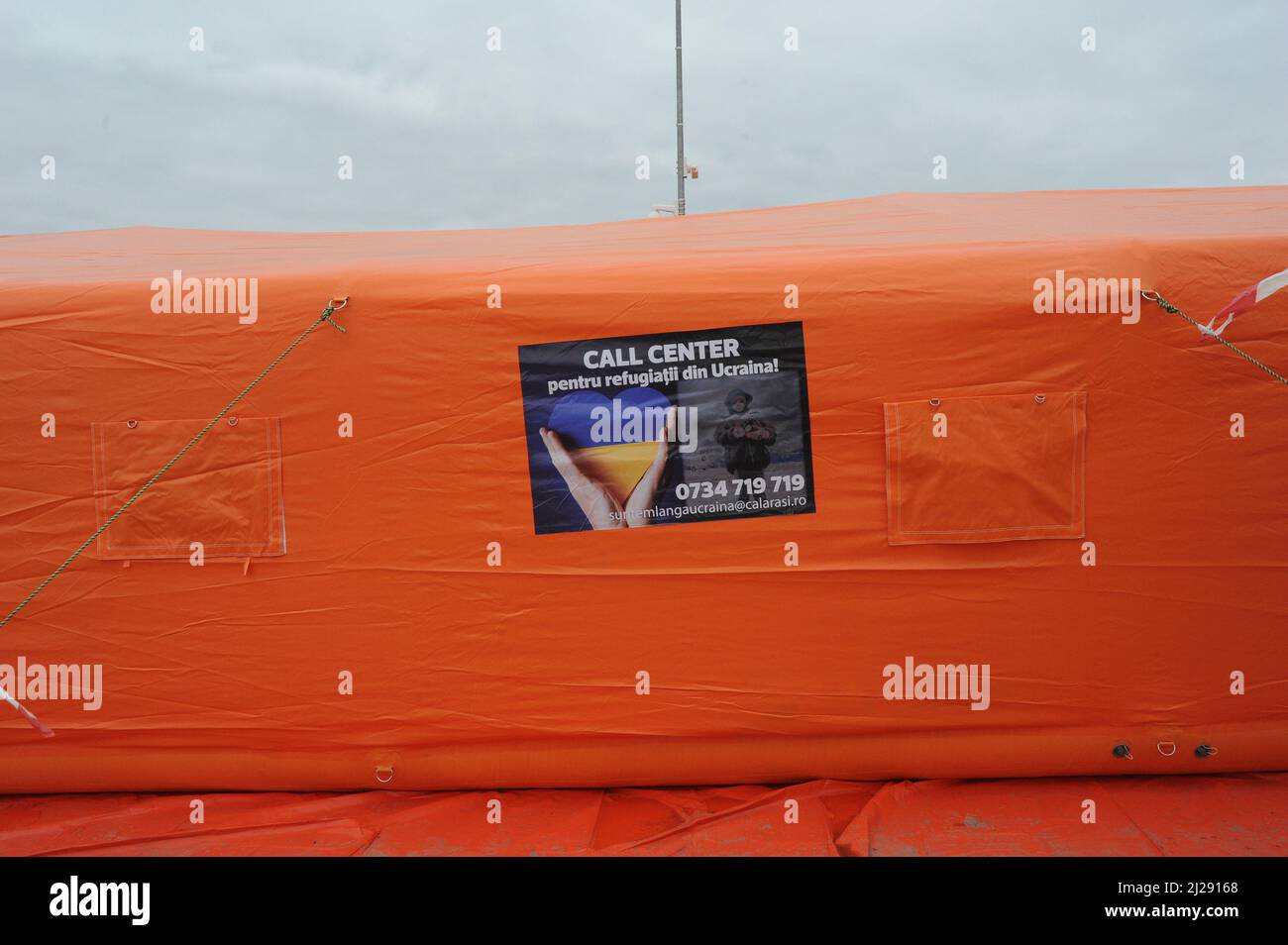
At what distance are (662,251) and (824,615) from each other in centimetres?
166

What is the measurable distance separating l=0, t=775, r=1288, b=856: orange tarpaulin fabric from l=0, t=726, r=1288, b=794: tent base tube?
54 millimetres

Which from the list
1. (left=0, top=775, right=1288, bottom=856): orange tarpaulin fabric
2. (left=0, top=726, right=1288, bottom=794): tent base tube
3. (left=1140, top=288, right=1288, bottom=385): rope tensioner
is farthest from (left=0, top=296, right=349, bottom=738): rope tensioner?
(left=1140, top=288, right=1288, bottom=385): rope tensioner

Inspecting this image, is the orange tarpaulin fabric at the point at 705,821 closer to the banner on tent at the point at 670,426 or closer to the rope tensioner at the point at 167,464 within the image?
the rope tensioner at the point at 167,464

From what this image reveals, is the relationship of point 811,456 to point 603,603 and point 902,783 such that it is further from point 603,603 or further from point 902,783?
point 902,783

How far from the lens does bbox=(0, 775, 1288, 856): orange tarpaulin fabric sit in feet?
8.86

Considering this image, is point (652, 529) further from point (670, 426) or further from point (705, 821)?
point (705, 821)

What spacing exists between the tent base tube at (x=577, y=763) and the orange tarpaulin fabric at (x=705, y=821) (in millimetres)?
54

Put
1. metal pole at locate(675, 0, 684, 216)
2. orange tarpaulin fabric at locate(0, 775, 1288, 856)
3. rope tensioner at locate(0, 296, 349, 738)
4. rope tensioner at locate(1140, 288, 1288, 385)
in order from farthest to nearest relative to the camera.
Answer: metal pole at locate(675, 0, 684, 216)
rope tensioner at locate(0, 296, 349, 738)
rope tensioner at locate(1140, 288, 1288, 385)
orange tarpaulin fabric at locate(0, 775, 1288, 856)

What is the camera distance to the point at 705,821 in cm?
287

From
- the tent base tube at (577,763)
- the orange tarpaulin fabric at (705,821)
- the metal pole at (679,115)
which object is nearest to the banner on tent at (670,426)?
the tent base tube at (577,763)

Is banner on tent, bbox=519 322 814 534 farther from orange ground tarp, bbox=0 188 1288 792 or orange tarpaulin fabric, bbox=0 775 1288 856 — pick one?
orange tarpaulin fabric, bbox=0 775 1288 856

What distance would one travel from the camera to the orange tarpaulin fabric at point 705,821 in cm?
270

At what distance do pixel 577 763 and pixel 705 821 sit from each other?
1.89 feet

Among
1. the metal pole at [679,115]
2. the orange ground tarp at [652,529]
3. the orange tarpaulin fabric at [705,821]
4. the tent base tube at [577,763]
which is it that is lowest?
the orange tarpaulin fabric at [705,821]
